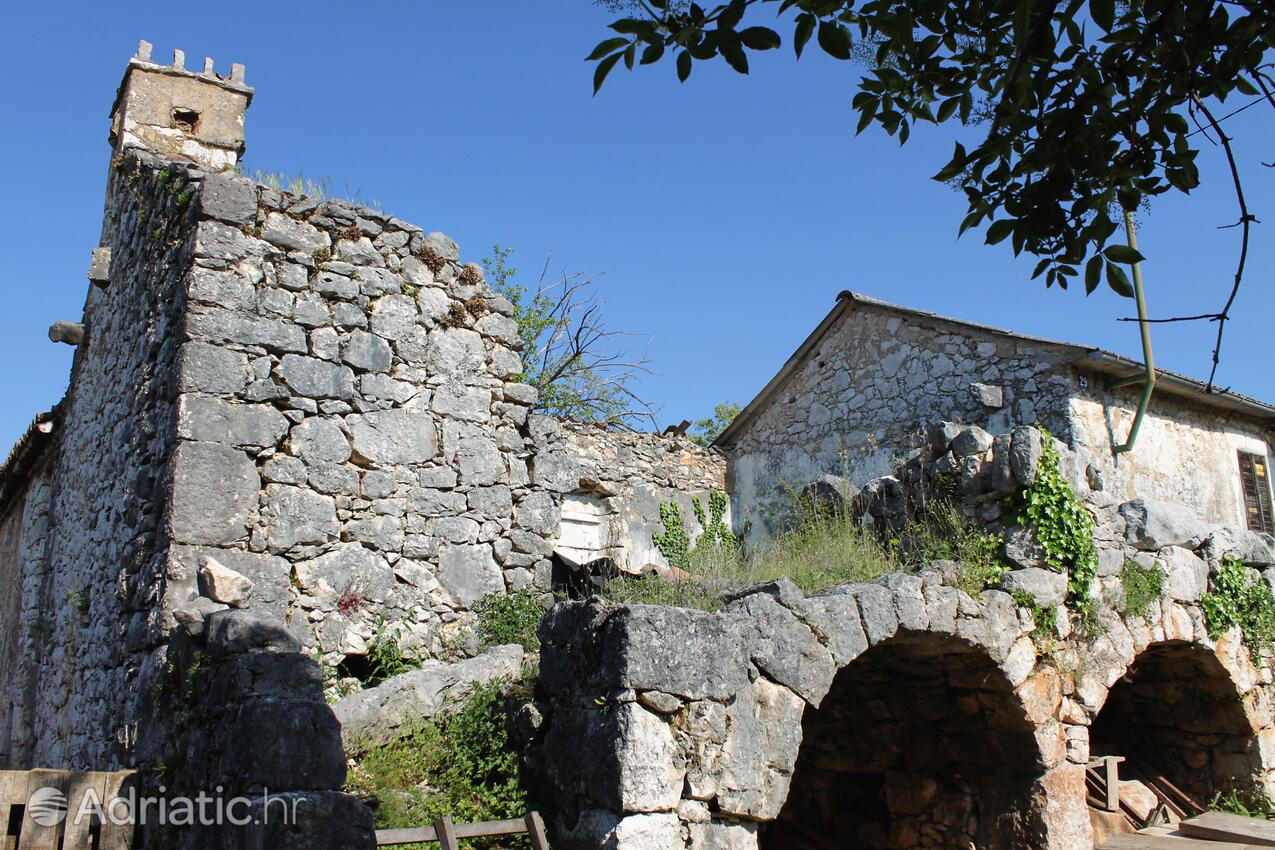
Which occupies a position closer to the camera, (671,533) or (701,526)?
(671,533)

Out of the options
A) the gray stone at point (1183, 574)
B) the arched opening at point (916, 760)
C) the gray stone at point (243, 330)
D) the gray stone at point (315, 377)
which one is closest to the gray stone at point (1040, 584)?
the arched opening at point (916, 760)

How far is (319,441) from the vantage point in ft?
22.7

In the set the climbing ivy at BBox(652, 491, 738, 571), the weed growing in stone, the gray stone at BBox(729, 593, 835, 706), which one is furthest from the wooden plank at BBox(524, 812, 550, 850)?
the climbing ivy at BBox(652, 491, 738, 571)

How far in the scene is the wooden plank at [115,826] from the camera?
4867 millimetres

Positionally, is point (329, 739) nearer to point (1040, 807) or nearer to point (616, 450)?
point (1040, 807)

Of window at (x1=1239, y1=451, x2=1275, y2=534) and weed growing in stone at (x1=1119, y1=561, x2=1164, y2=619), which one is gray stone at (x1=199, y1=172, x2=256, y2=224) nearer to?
weed growing in stone at (x1=1119, y1=561, x2=1164, y2=619)

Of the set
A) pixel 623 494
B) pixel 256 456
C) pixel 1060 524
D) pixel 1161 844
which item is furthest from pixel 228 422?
pixel 1161 844

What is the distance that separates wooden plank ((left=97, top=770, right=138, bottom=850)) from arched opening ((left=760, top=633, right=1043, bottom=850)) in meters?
4.70

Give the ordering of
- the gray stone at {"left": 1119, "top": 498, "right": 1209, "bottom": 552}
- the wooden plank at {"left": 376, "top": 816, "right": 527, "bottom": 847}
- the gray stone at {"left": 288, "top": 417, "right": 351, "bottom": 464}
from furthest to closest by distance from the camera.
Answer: the gray stone at {"left": 1119, "top": 498, "right": 1209, "bottom": 552} < the gray stone at {"left": 288, "top": 417, "right": 351, "bottom": 464} < the wooden plank at {"left": 376, "top": 816, "right": 527, "bottom": 847}

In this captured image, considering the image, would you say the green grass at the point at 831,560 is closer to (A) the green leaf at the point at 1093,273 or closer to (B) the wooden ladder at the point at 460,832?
(B) the wooden ladder at the point at 460,832

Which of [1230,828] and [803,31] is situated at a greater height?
[803,31]

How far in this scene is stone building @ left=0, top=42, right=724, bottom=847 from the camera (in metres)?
6.26

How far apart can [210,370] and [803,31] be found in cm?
481

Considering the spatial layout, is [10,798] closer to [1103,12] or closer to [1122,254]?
[1122,254]
